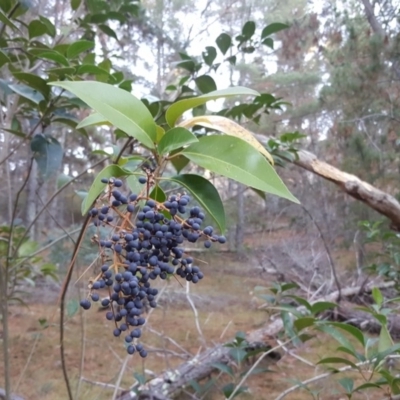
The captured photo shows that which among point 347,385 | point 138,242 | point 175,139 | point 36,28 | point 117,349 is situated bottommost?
point 117,349

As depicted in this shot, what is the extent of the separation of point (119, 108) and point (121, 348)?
2.04m

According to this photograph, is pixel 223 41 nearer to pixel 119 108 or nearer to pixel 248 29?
pixel 248 29

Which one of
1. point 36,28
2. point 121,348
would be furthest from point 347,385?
point 121,348

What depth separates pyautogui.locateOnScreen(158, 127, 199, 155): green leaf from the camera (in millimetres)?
432

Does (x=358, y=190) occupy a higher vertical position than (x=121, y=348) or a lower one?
higher

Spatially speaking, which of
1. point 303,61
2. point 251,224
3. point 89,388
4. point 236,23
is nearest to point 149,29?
point 236,23

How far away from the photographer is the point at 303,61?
21.8 ft

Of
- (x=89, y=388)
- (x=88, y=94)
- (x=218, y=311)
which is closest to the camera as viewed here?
(x=88, y=94)

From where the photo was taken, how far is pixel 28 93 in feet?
2.88

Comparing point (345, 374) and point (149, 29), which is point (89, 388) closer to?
point (345, 374)

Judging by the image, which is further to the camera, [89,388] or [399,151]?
[399,151]

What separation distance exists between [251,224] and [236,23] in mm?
3135

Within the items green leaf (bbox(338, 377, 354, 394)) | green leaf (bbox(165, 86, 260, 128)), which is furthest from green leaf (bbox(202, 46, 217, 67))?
green leaf (bbox(338, 377, 354, 394))

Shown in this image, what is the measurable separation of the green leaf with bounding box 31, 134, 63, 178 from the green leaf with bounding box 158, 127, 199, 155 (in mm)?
562
